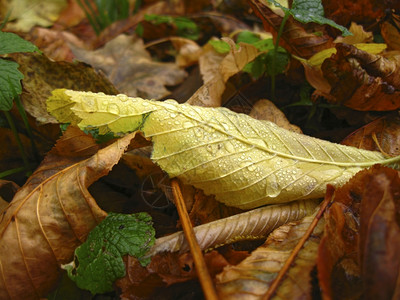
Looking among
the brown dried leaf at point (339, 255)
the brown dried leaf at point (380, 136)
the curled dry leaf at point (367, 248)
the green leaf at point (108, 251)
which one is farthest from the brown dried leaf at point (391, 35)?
the green leaf at point (108, 251)

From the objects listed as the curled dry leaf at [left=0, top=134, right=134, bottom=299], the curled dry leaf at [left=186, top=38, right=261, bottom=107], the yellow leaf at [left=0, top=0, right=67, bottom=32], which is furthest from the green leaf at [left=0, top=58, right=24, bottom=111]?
the yellow leaf at [left=0, top=0, right=67, bottom=32]

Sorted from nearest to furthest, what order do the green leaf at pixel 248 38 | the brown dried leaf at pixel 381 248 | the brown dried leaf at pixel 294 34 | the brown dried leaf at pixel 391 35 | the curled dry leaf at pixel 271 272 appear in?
the brown dried leaf at pixel 381 248, the curled dry leaf at pixel 271 272, the brown dried leaf at pixel 294 34, the brown dried leaf at pixel 391 35, the green leaf at pixel 248 38

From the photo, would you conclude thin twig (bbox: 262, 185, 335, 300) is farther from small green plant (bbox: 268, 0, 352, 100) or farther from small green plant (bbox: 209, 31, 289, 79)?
small green plant (bbox: 209, 31, 289, 79)

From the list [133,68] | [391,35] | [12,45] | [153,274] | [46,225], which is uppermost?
[12,45]

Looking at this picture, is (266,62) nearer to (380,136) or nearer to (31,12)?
(380,136)

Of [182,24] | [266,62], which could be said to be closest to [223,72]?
[266,62]

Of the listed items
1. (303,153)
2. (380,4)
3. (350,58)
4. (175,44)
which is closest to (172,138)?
(303,153)

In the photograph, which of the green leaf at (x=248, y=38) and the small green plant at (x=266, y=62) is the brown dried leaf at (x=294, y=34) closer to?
the small green plant at (x=266, y=62)
